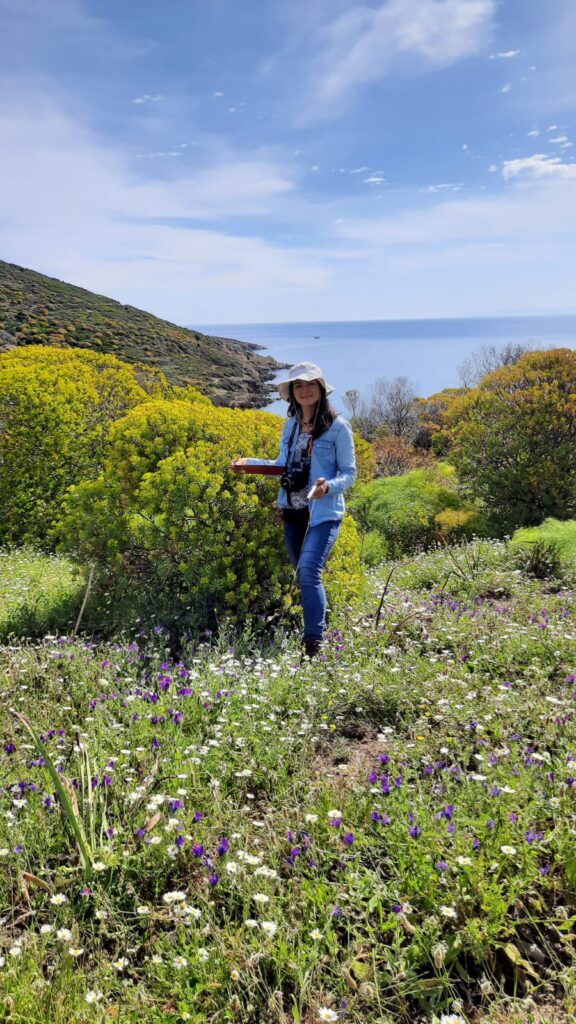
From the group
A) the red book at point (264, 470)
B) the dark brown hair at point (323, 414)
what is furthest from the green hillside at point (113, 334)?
the dark brown hair at point (323, 414)

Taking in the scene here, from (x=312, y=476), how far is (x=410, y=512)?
19.9ft

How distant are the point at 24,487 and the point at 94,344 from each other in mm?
32179

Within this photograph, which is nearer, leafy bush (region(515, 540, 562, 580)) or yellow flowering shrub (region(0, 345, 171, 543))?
leafy bush (region(515, 540, 562, 580))

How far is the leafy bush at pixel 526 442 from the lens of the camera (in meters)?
9.52

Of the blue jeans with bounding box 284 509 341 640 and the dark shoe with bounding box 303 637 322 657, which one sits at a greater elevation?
the blue jeans with bounding box 284 509 341 640

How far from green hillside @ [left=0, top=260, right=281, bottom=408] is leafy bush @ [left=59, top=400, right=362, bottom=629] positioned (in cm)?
2974

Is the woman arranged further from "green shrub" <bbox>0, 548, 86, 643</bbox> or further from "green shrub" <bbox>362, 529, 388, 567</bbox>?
"green shrub" <bbox>362, 529, 388, 567</bbox>

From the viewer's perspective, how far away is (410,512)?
1016 cm

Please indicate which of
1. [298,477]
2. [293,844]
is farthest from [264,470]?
[293,844]

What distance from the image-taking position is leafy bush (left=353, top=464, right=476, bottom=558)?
1004 cm

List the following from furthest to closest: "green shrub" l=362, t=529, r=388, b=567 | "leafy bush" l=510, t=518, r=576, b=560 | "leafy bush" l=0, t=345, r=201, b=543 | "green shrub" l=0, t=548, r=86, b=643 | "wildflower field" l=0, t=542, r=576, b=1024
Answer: "leafy bush" l=0, t=345, r=201, b=543
"green shrub" l=362, t=529, r=388, b=567
"leafy bush" l=510, t=518, r=576, b=560
"green shrub" l=0, t=548, r=86, b=643
"wildflower field" l=0, t=542, r=576, b=1024

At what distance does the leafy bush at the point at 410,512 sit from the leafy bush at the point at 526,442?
0.58m

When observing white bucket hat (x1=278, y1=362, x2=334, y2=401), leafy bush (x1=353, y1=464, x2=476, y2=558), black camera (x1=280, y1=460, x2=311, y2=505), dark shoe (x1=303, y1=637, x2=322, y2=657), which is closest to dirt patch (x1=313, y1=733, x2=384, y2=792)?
dark shoe (x1=303, y1=637, x2=322, y2=657)

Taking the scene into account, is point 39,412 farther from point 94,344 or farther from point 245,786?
point 94,344
